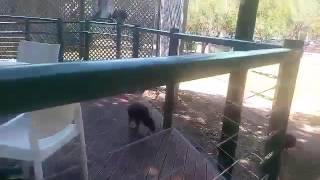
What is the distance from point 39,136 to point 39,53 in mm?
1093

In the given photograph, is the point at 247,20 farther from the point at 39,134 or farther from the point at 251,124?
the point at 251,124

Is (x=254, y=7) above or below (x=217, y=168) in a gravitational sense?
above

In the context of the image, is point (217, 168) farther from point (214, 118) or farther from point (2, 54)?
point (2, 54)

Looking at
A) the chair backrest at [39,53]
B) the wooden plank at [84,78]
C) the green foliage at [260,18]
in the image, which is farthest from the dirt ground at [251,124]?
the green foliage at [260,18]

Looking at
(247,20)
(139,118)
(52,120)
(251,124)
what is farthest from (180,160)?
(251,124)

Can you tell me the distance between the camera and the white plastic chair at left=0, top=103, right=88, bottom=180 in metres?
2.00

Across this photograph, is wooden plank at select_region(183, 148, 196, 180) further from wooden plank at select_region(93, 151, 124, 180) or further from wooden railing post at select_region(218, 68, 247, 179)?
wooden plank at select_region(93, 151, 124, 180)

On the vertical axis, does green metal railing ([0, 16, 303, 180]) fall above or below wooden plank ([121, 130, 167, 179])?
above

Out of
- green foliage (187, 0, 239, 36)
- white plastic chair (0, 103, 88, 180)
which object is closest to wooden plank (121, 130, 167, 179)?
white plastic chair (0, 103, 88, 180)

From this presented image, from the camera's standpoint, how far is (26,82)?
0.50 m

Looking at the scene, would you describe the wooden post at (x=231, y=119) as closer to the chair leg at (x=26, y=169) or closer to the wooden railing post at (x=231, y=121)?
the wooden railing post at (x=231, y=121)

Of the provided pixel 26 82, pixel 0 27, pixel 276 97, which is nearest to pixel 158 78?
pixel 26 82

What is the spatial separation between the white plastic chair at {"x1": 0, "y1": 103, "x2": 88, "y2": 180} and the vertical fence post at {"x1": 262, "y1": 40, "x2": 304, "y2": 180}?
973 millimetres

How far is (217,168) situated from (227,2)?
2399 cm
